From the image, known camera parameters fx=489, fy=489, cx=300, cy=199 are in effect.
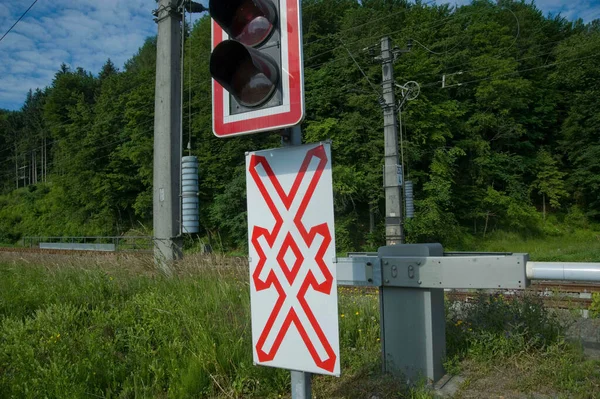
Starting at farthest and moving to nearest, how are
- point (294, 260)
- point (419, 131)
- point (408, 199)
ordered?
point (419, 131) → point (408, 199) → point (294, 260)

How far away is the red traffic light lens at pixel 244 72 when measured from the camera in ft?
8.16

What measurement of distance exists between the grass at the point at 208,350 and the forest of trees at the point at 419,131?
1823cm

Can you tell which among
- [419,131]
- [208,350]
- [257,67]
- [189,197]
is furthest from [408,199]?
[257,67]

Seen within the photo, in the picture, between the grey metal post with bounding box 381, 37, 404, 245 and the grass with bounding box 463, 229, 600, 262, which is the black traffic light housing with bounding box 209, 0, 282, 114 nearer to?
the grey metal post with bounding box 381, 37, 404, 245

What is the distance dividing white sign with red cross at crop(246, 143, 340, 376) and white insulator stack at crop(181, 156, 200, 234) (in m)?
4.88

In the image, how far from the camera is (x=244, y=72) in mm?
2590

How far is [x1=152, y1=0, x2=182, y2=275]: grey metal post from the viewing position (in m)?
7.27

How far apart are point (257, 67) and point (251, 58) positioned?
6cm

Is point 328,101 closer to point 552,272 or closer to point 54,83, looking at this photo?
point 552,272

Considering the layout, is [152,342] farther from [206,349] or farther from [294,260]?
[294,260]

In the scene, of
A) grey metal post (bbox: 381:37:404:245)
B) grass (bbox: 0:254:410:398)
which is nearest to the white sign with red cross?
grass (bbox: 0:254:410:398)

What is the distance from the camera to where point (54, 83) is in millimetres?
65125

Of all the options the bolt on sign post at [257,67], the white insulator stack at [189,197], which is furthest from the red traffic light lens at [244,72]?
the white insulator stack at [189,197]

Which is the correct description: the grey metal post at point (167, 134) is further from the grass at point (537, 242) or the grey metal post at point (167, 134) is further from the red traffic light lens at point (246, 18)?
the grass at point (537, 242)
